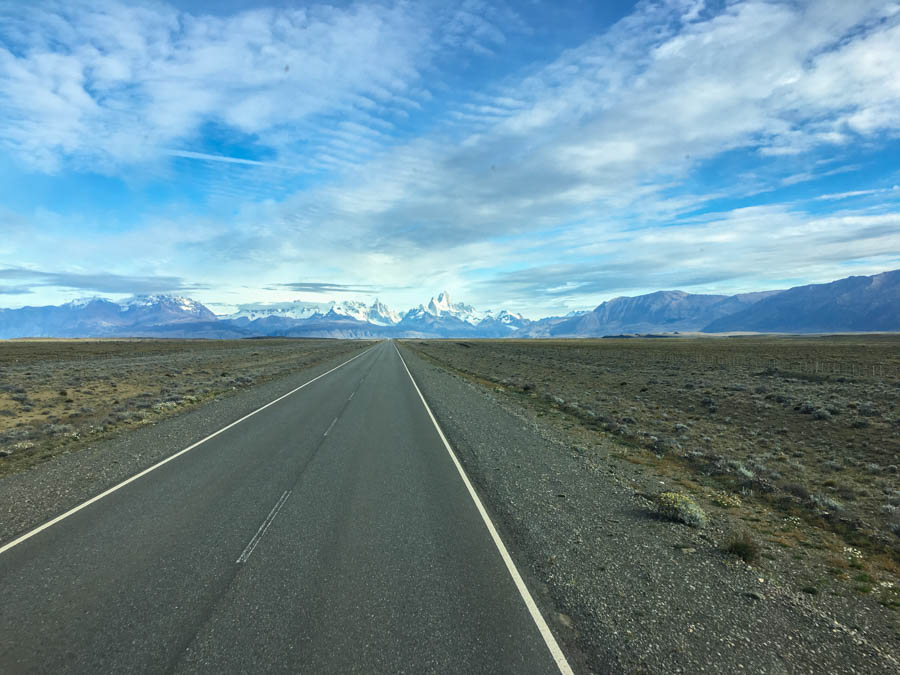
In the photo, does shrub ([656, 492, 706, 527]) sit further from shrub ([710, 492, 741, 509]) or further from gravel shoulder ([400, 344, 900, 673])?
shrub ([710, 492, 741, 509])

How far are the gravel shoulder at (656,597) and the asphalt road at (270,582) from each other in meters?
0.59

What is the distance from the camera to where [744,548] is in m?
7.00

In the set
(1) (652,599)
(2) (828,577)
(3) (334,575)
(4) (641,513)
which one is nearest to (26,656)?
(3) (334,575)

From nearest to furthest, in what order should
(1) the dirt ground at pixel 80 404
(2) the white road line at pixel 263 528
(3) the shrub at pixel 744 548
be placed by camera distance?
(2) the white road line at pixel 263 528 < (3) the shrub at pixel 744 548 < (1) the dirt ground at pixel 80 404

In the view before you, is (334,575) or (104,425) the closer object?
(334,575)

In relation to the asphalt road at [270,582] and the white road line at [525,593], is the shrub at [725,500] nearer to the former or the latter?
the white road line at [525,593]

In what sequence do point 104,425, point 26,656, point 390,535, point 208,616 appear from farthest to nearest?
point 104,425, point 390,535, point 208,616, point 26,656

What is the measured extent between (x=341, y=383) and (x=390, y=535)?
24.0 m

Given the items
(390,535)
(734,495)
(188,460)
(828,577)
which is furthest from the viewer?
(188,460)

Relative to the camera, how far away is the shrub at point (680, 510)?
823cm

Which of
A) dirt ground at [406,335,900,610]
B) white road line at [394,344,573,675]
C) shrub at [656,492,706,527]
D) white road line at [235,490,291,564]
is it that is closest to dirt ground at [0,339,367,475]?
white road line at [235,490,291,564]

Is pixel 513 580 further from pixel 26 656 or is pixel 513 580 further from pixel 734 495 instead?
pixel 734 495

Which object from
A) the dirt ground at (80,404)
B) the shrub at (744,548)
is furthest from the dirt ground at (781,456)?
the dirt ground at (80,404)

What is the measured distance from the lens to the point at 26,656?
14.3ft
